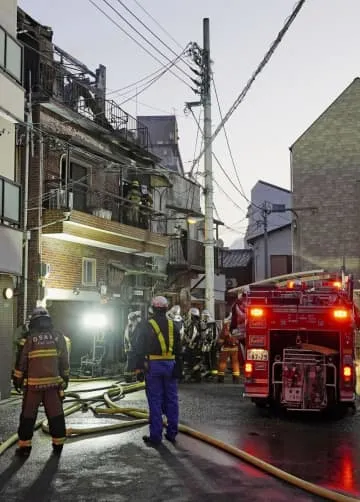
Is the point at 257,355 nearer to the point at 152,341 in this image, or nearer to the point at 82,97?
the point at 152,341

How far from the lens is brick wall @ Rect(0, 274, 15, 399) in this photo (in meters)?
12.7

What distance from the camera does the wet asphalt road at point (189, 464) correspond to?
6.20 meters

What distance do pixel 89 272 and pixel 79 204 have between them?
2093mm

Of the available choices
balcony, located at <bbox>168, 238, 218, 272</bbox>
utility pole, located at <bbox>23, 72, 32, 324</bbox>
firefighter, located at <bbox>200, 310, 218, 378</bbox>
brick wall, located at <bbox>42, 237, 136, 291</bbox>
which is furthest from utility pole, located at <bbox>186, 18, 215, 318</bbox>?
balcony, located at <bbox>168, 238, 218, 272</bbox>

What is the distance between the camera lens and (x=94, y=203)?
2066 cm

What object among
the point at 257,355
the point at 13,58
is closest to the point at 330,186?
the point at 13,58

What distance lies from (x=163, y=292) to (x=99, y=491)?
19.5 meters

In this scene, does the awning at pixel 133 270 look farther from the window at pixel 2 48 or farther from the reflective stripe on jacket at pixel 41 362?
the reflective stripe on jacket at pixel 41 362

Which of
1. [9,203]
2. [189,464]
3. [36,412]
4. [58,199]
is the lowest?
[189,464]

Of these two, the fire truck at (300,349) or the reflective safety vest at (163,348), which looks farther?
the fire truck at (300,349)

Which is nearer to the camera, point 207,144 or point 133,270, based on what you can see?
point 207,144

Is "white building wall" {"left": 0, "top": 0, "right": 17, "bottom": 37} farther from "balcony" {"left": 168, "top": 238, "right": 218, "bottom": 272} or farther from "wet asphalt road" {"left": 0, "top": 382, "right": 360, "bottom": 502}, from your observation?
"balcony" {"left": 168, "top": 238, "right": 218, "bottom": 272}

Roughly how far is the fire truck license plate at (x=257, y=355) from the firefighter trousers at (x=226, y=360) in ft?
15.3

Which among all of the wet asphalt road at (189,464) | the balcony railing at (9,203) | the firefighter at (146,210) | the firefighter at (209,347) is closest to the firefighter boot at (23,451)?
the wet asphalt road at (189,464)
